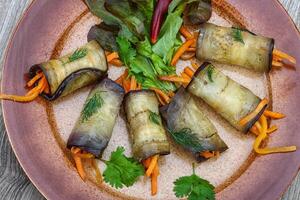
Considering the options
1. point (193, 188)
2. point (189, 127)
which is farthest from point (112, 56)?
point (193, 188)

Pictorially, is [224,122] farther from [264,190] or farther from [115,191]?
[115,191]

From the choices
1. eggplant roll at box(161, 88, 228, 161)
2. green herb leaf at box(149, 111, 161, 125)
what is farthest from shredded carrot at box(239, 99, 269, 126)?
green herb leaf at box(149, 111, 161, 125)

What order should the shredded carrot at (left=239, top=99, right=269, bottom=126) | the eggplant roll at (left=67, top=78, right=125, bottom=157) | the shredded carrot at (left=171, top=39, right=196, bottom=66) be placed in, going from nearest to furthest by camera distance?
the eggplant roll at (left=67, top=78, right=125, bottom=157) → the shredded carrot at (left=239, top=99, right=269, bottom=126) → the shredded carrot at (left=171, top=39, right=196, bottom=66)

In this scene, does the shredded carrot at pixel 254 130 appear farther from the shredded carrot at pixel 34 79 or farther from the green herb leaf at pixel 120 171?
the shredded carrot at pixel 34 79

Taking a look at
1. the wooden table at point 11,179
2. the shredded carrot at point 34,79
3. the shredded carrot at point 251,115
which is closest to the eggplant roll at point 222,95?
the shredded carrot at point 251,115

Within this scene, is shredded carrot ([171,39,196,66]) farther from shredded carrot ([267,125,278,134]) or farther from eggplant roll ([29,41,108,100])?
shredded carrot ([267,125,278,134])
